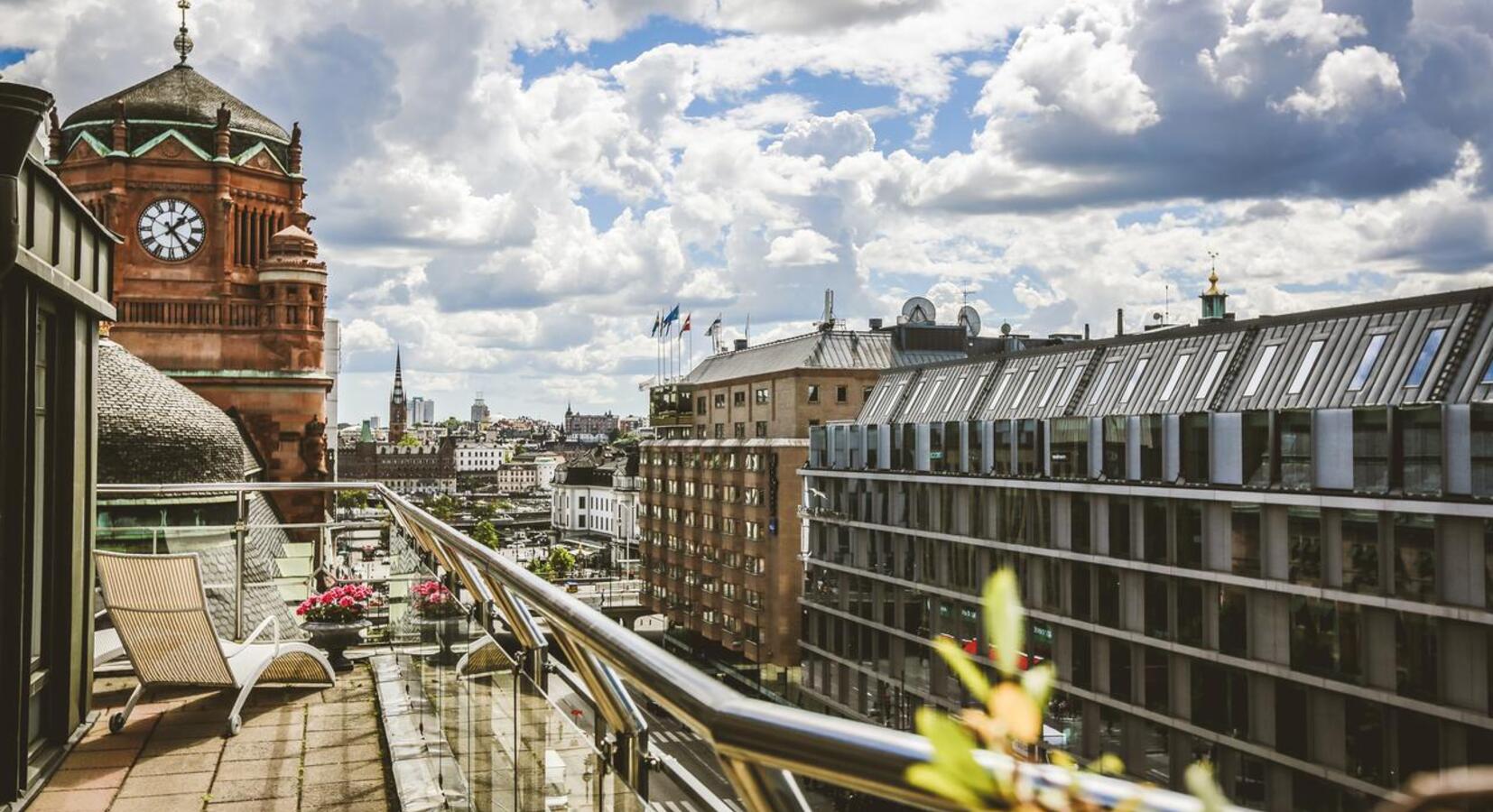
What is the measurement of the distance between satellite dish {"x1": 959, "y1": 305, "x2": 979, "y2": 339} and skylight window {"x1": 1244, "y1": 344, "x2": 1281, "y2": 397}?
142 ft

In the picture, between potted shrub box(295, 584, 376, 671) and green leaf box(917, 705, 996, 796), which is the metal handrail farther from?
potted shrub box(295, 584, 376, 671)

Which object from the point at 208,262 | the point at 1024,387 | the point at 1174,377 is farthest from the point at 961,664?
the point at 208,262

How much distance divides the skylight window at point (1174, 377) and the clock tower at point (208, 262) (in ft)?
89.9

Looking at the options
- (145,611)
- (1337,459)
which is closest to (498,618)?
(145,611)

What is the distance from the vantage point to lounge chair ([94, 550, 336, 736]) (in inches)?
286

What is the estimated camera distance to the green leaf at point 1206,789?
2.74ft

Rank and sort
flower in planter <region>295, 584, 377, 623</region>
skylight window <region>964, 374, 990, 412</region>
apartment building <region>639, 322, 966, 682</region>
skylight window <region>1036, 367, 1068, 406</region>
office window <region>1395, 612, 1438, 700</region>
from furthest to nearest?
apartment building <region>639, 322, 966, 682</region>, skylight window <region>964, 374, 990, 412</region>, skylight window <region>1036, 367, 1068, 406</region>, office window <region>1395, 612, 1438, 700</region>, flower in planter <region>295, 584, 377, 623</region>

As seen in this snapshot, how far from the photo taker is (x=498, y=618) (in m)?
4.30

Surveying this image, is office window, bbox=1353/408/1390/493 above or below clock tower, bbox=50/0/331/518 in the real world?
below

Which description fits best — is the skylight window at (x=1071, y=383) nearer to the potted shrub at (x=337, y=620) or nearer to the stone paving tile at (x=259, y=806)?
the potted shrub at (x=337, y=620)

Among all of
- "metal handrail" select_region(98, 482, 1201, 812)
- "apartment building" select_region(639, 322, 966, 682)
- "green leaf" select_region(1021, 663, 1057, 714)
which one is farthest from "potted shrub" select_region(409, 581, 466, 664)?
"apartment building" select_region(639, 322, 966, 682)

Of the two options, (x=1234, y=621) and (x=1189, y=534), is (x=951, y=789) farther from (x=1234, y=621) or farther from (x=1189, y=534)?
(x=1189, y=534)

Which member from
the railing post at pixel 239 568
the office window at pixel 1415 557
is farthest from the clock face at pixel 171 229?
the office window at pixel 1415 557

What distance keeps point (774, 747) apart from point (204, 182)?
1880 inches
